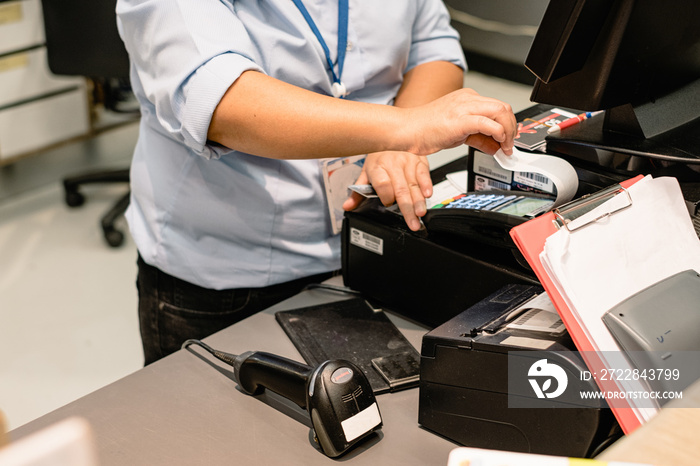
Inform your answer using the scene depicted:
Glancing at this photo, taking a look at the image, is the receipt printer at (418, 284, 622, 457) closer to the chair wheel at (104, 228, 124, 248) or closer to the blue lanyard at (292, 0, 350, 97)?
the blue lanyard at (292, 0, 350, 97)

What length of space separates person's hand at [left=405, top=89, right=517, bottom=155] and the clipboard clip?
14 cm

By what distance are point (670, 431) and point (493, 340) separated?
0.31m

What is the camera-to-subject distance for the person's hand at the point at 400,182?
0.96 meters

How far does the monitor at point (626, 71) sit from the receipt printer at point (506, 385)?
255 mm

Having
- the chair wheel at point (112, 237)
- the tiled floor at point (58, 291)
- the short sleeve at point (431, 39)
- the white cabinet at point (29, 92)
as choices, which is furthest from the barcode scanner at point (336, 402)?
the white cabinet at point (29, 92)

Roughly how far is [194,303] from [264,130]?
366 millimetres

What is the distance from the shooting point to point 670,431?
43 centimetres

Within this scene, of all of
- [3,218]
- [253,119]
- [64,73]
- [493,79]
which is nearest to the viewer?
[253,119]

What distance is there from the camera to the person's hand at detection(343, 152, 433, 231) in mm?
961

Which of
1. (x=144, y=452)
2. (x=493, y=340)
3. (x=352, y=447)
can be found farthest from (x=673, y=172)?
(x=144, y=452)

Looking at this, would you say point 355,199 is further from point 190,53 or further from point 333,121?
point 190,53

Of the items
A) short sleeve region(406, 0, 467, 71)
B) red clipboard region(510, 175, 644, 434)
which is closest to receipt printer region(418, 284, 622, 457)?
red clipboard region(510, 175, 644, 434)

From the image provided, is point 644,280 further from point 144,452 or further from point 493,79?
point 493,79

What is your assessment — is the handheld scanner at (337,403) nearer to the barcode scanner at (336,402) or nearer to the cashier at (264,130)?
the barcode scanner at (336,402)
